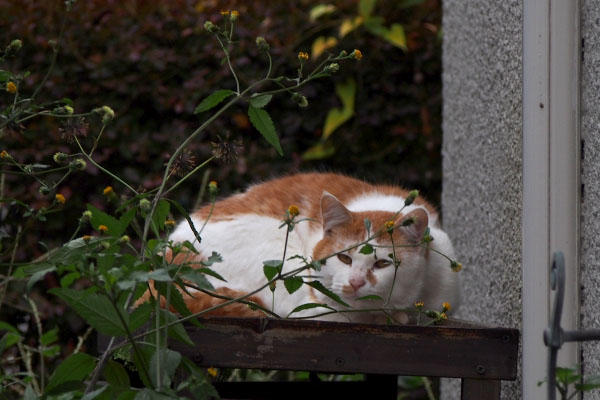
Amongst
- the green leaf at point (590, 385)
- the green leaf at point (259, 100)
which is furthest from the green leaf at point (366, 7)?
the green leaf at point (590, 385)

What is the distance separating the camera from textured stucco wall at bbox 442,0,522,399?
69.3 inches

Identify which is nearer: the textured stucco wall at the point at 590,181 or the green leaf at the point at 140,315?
the green leaf at the point at 140,315

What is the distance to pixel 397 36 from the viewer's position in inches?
153

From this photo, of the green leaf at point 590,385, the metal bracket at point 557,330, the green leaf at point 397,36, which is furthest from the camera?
the green leaf at point 397,36

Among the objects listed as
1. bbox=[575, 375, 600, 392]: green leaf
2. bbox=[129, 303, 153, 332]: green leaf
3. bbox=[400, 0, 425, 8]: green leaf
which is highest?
bbox=[400, 0, 425, 8]: green leaf

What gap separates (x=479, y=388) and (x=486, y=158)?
0.98m

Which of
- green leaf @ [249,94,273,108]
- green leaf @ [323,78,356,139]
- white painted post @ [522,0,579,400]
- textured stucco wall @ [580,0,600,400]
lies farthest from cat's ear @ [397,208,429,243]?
green leaf @ [323,78,356,139]

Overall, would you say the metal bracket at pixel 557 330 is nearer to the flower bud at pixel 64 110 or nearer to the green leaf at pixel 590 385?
the green leaf at pixel 590 385

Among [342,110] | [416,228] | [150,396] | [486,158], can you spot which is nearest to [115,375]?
[150,396]

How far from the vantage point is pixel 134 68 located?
3711 mm

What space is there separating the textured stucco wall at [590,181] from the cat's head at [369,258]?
459 mm

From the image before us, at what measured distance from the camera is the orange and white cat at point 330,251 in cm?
181

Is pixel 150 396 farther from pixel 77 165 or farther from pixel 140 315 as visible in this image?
pixel 77 165

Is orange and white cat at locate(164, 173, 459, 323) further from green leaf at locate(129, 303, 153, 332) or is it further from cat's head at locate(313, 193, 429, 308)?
green leaf at locate(129, 303, 153, 332)
